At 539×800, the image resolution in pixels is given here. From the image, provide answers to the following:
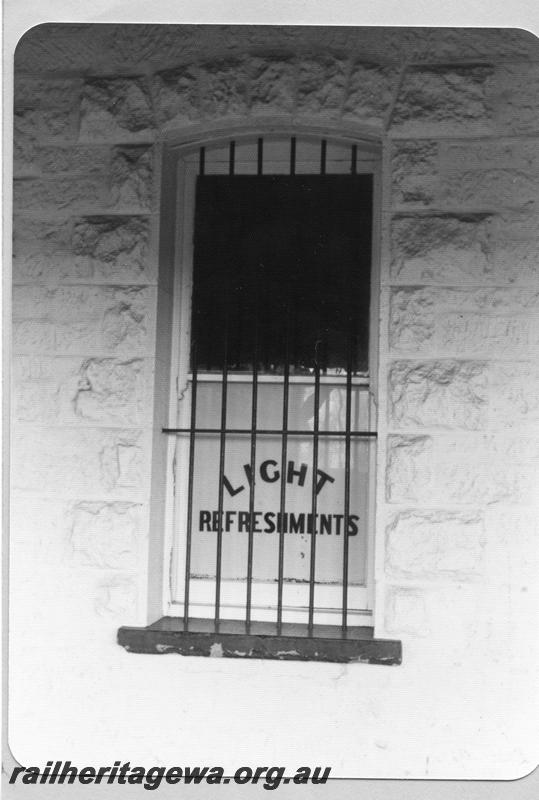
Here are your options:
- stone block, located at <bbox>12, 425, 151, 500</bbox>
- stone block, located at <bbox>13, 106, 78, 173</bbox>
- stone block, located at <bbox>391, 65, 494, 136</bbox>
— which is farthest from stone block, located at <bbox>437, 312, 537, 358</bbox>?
stone block, located at <bbox>13, 106, 78, 173</bbox>

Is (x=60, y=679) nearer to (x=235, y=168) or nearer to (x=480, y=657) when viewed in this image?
(x=480, y=657)

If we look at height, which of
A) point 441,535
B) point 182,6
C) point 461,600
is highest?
point 182,6

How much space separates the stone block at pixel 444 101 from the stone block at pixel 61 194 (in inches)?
43.5

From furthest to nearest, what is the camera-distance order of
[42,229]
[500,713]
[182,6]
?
[42,229] < [500,713] < [182,6]

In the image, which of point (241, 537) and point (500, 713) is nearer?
point (500, 713)

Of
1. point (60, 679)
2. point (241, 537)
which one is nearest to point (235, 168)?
point (241, 537)

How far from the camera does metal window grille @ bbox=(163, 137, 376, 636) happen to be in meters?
3.30

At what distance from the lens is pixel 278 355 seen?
336cm

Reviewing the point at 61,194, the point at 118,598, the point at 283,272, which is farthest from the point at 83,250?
the point at 118,598

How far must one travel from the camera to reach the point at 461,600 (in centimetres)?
304

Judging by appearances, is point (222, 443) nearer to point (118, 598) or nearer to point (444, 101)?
point (118, 598)

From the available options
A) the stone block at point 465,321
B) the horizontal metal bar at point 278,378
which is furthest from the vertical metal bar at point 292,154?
the horizontal metal bar at point 278,378

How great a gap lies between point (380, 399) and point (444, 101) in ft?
3.53

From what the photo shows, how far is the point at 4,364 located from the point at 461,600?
1870mm
